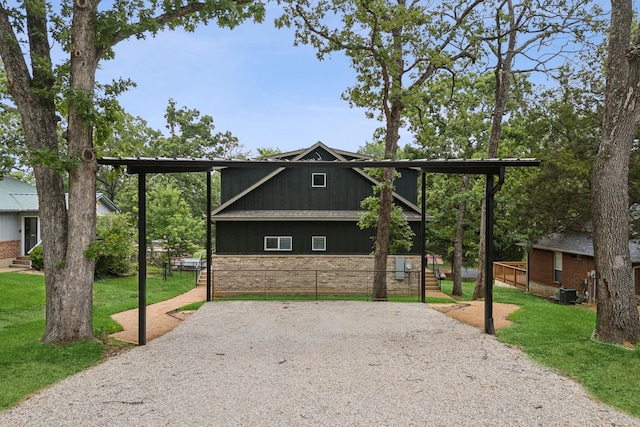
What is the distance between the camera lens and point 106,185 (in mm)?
35812

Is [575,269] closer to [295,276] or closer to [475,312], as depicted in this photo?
[475,312]

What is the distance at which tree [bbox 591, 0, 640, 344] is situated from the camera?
7.42 metres

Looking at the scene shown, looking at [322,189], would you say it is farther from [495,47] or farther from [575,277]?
[575,277]

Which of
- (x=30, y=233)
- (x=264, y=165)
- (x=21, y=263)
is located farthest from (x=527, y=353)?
(x=30, y=233)

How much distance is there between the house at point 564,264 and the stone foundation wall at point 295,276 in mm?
6542

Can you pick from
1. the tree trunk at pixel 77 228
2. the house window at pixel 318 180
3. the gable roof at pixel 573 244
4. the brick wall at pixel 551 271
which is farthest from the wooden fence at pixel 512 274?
the tree trunk at pixel 77 228

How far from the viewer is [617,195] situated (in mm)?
7613

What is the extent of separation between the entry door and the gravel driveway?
58.7 feet

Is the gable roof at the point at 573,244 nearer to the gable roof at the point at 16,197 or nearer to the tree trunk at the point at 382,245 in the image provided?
the tree trunk at the point at 382,245

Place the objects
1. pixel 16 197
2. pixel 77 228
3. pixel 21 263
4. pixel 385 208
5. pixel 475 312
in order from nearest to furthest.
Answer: pixel 77 228 < pixel 475 312 < pixel 385 208 < pixel 21 263 < pixel 16 197

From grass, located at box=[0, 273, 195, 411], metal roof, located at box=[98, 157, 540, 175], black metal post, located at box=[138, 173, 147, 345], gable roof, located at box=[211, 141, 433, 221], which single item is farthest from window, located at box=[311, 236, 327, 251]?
black metal post, located at box=[138, 173, 147, 345]

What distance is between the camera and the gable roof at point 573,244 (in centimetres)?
1605

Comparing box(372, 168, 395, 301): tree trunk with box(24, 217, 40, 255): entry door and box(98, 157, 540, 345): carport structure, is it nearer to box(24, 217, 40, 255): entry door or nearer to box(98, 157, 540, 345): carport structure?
box(98, 157, 540, 345): carport structure

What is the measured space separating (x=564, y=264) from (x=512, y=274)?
5.93 metres
